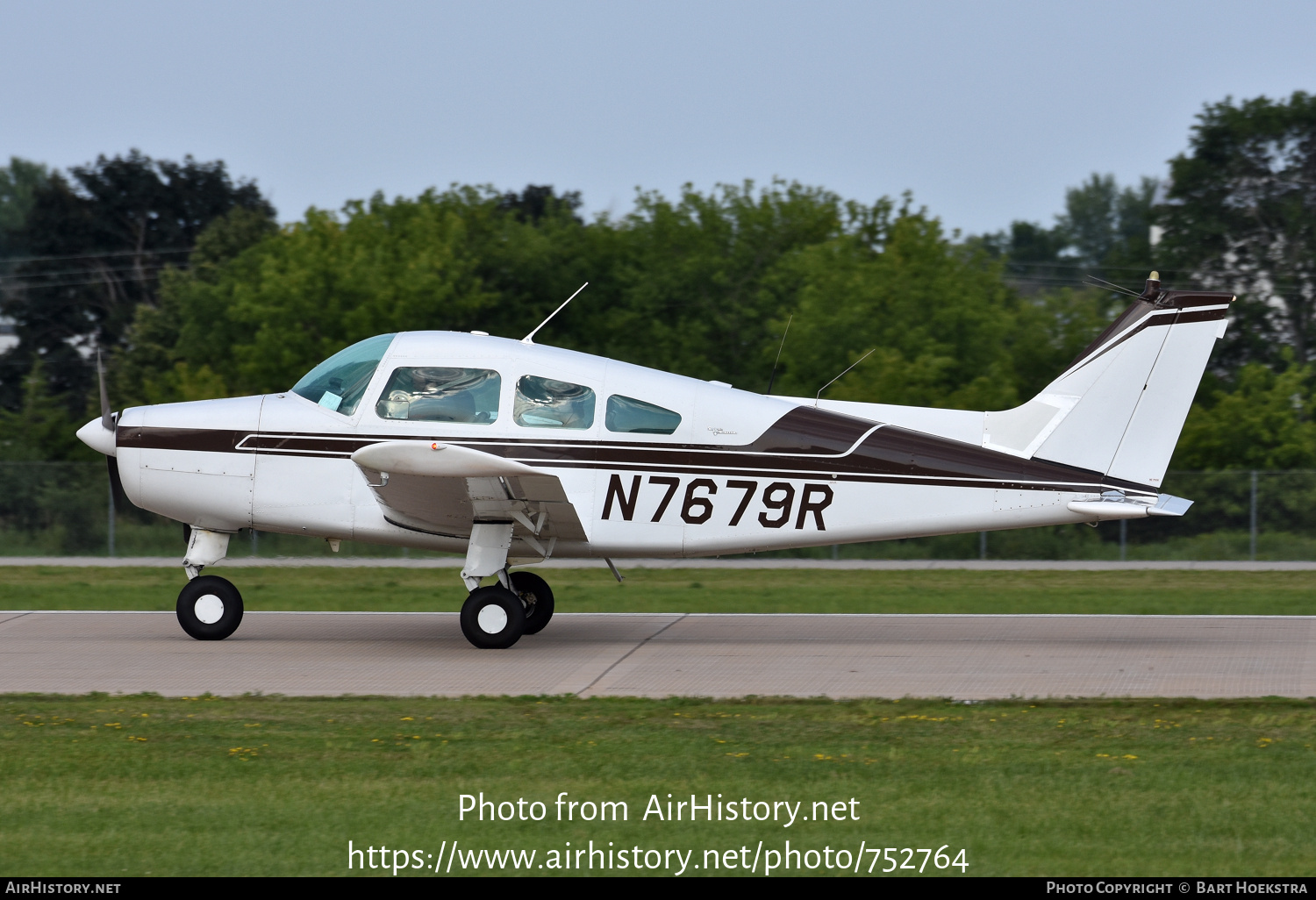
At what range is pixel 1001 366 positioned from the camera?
30828 millimetres

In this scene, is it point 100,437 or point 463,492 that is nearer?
point 463,492

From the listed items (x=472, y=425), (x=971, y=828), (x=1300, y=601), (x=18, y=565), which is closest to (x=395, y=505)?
(x=472, y=425)

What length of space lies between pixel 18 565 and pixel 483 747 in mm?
17264

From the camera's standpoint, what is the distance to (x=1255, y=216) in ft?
135

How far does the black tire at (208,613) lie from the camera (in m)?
12.6

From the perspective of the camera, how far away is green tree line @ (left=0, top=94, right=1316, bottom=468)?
101ft

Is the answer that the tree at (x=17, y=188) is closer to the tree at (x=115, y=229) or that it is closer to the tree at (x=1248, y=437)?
the tree at (x=115, y=229)

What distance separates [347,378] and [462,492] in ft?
4.92

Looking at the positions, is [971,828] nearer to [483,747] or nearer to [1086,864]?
[1086,864]

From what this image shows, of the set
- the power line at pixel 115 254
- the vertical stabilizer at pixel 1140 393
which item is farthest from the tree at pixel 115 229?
the vertical stabilizer at pixel 1140 393

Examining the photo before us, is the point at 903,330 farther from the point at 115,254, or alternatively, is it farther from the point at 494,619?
the point at 115,254

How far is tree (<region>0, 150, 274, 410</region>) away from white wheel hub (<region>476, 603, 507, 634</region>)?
194 ft

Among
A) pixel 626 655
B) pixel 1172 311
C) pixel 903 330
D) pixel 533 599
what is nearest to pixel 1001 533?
pixel 903 330

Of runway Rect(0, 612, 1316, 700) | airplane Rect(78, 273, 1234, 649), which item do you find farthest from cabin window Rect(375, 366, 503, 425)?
runway Rect(0, 612, 1316, 700)
